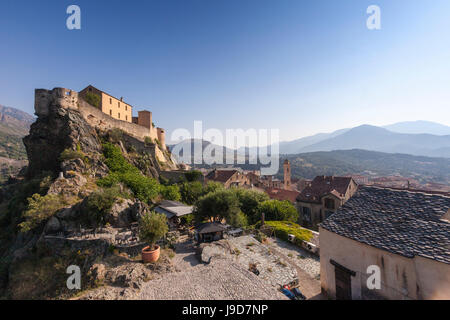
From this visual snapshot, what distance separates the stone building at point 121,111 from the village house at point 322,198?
37.3 m

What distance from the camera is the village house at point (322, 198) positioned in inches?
1180

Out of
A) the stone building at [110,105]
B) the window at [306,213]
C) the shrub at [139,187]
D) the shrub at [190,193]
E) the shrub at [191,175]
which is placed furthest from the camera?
the shrub at [191,175]

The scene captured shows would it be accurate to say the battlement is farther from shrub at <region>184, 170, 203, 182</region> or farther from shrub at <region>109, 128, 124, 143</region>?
shrub at <region>184, 170, 203, 182</region>

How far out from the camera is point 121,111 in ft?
135

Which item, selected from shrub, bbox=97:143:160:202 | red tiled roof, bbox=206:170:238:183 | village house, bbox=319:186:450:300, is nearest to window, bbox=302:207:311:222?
red tiled roof, bbox=206:170:238:183

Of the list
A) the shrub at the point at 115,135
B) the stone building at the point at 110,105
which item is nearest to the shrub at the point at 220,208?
the shrub at the point at 115,135

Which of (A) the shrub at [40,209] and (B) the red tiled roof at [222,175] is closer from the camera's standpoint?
(A) the shrub at [40,209]

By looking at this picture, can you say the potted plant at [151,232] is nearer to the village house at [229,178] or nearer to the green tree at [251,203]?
the green tree at [251,203]

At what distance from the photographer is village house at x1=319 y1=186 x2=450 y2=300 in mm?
6554

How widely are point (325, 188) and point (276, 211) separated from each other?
12.7 m

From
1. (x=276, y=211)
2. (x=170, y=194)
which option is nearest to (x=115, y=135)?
(x=170, y=194)

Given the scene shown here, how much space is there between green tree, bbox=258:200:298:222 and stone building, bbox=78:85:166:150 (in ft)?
104

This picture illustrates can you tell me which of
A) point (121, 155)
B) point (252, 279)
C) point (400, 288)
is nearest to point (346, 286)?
point (400, 288)
